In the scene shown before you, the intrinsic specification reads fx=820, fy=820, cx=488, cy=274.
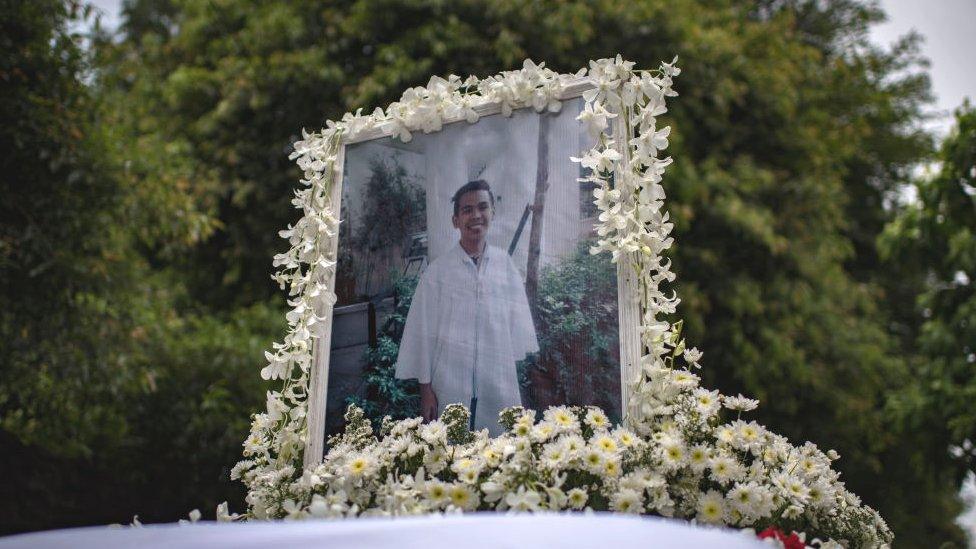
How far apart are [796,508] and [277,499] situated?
1.55 meters

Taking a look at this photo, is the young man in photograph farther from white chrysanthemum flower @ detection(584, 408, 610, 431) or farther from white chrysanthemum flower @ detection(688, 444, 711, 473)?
white chrysanthemum flower @ detection(688, 444, 711, 473)

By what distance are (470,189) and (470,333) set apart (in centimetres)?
51

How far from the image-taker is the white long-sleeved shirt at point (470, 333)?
2686 mm

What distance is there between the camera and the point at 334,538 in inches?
49.1

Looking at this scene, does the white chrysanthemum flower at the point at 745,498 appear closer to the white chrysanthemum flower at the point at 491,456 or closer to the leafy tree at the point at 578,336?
the leafy tree at the point at 578,336

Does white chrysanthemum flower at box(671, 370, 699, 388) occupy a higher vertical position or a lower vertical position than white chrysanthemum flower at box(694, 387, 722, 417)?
higher

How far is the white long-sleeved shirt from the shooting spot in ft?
8.81

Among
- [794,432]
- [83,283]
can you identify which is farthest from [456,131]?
[794,432]

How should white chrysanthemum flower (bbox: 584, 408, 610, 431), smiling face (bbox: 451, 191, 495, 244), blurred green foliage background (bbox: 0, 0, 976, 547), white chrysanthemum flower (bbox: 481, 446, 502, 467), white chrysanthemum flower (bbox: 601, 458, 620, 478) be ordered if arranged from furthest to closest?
blurred green foliage background (bbox: 0, 0, 976, 547)
smiling face (bbox: 451, 191, 495, 244)
white chrysanthemum flower (bbox: 584, 408, 610, 431)
white chrysanthemum flower (bbox: 481, 446, 502, 467)
white chrysanthemum flower (bbox: 601, 458, 620, 478)

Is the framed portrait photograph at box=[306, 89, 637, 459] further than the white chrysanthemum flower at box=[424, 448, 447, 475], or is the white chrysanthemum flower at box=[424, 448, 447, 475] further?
the framed portrait photograph at box=[306, 89, 637, 459]

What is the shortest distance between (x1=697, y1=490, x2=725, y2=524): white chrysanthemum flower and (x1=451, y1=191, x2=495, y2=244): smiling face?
3.66 ft

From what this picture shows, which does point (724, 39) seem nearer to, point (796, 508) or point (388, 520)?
point (796, 508)

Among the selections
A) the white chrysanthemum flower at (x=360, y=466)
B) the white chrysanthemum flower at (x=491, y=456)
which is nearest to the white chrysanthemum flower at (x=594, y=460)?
the white chrysanthemum flower at (x=491, y=456)

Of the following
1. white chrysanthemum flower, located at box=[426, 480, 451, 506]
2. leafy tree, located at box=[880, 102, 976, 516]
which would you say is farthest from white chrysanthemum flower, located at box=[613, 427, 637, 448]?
leafy tree, located at box=[880, 102, 976, 516]
